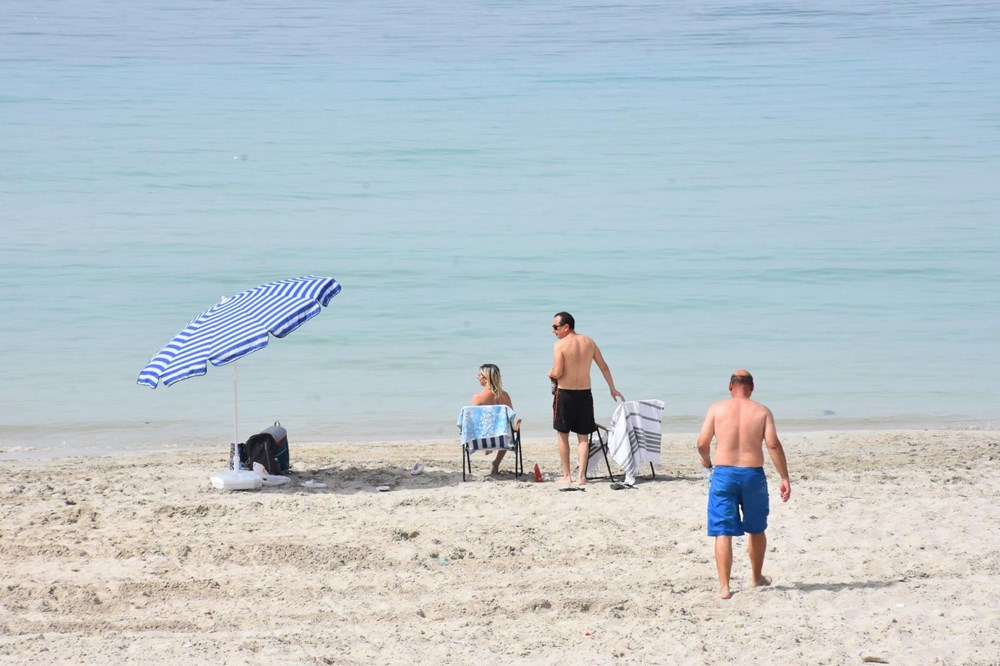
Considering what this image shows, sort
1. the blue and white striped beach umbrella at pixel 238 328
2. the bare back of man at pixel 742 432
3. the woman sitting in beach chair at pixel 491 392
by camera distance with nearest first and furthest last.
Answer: the bare back of man at pixel 742 432
the blue and white striped beach umbrella at pixel 238 328
the woman sitting in beach chair at pixel 491 392

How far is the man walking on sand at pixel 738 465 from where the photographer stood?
6.35 metres

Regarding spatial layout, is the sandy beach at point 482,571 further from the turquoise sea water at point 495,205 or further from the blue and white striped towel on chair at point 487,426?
the turquoise sea water at point 495,205

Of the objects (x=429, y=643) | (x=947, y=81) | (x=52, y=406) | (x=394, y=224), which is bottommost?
(x=429, y=643)

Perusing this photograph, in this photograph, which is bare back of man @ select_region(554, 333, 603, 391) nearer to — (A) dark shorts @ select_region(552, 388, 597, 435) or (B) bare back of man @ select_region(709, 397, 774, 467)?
(A) dark shorts @ select_region(552, 388, 597, 435)

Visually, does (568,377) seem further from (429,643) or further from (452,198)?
(452,198)

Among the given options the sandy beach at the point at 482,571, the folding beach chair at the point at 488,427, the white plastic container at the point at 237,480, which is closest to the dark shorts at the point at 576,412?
the folding beach chair at the point at 488,427

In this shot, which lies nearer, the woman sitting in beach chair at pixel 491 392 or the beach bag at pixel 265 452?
the beach bag at pixel 265 452

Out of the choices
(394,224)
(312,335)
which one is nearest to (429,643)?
(312,335)

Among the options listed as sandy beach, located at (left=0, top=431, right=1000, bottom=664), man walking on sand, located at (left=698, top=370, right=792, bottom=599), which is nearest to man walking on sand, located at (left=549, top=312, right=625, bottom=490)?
sandy beach, located at (left=0, top=431, right=1000, bottom=664)

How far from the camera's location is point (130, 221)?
1030 inches

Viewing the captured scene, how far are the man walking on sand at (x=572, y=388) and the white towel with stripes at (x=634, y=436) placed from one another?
17 centimetres

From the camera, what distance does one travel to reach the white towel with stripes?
29.6ft

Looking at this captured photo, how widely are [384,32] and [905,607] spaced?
44.9m

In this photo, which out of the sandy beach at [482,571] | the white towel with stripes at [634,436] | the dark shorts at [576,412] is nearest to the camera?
the sandy beach at [482,571]
